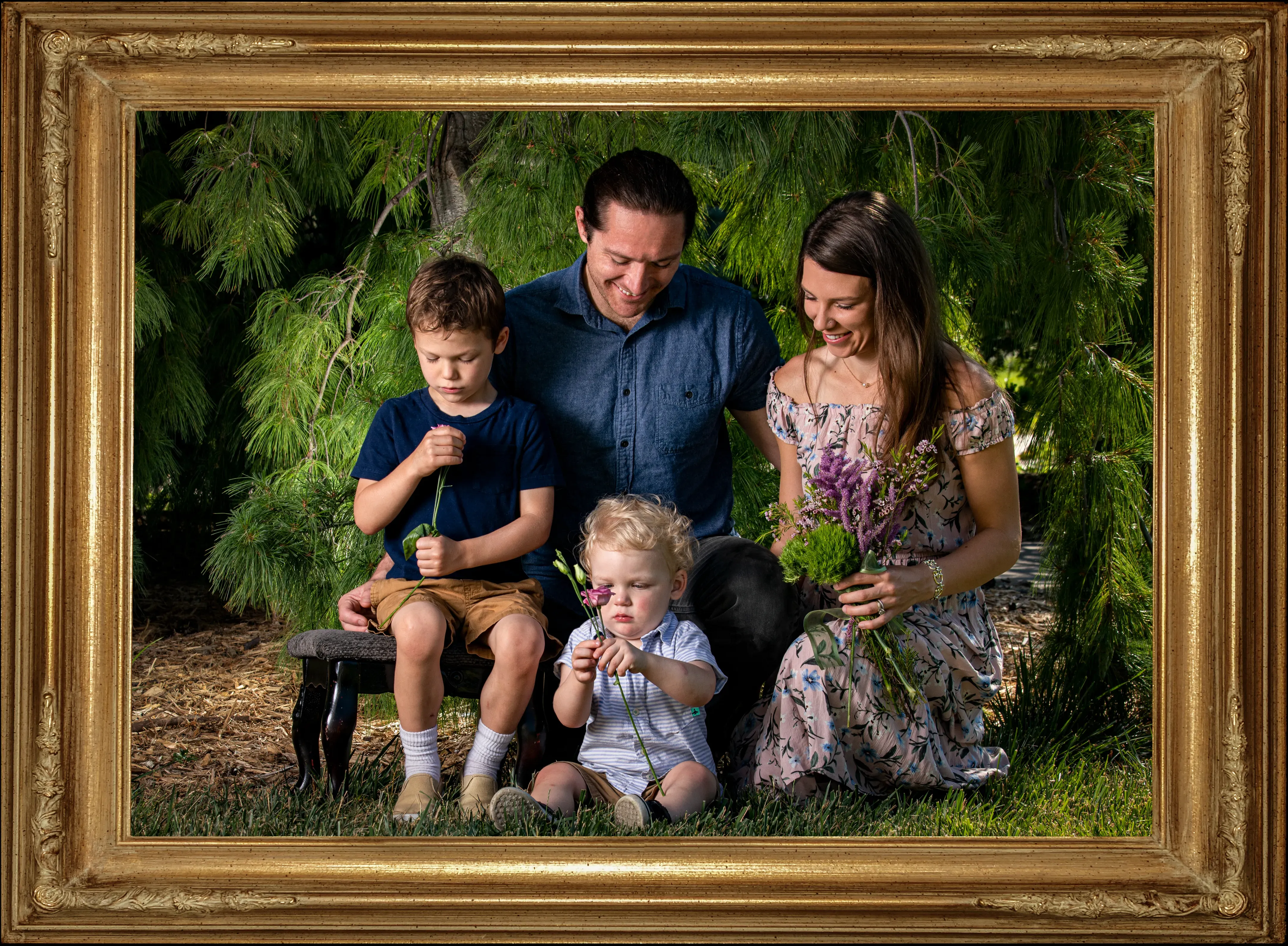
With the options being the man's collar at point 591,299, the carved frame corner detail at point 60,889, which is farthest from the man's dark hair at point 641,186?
the carved frame corner detail at point 60,889

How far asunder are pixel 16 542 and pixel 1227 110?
2407 mm

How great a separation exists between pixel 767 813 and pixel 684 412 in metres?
1.07

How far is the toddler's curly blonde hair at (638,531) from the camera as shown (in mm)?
2582

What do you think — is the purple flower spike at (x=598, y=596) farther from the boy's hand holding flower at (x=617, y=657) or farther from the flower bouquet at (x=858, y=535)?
the flower bouquet at (x=858, y=535)

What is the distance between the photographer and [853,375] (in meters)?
2.82

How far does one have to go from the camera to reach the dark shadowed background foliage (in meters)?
2.70

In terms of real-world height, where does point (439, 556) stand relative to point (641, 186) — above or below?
below

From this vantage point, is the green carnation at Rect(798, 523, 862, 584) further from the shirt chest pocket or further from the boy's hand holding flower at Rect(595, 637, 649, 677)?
the shirt chest pocket

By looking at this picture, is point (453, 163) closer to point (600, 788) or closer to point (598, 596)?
point (598, 596)

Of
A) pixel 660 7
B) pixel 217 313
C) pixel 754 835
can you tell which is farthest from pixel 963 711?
pixel 217 313

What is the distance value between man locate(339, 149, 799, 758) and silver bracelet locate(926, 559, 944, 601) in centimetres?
37

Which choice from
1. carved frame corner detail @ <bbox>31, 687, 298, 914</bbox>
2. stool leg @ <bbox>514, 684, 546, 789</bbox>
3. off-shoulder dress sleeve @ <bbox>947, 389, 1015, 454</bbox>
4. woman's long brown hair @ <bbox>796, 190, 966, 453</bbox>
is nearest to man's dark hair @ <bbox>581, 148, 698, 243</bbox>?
woman's long brown hair @ <bbox>796, 190, 966, 453</bbox>

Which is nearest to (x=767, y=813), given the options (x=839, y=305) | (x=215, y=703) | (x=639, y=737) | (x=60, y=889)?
(x=639, y=737)

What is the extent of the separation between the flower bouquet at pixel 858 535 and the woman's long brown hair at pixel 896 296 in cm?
8
